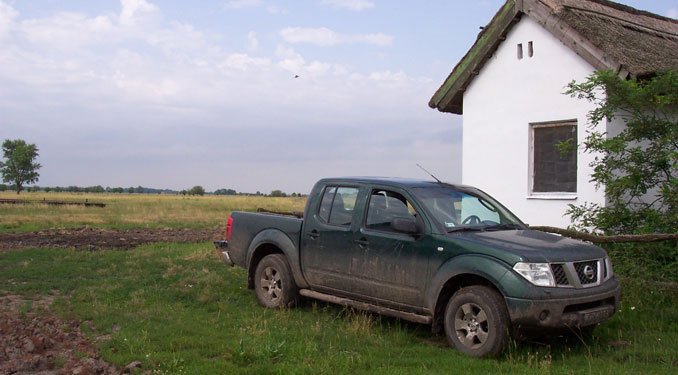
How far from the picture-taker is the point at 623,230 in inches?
372

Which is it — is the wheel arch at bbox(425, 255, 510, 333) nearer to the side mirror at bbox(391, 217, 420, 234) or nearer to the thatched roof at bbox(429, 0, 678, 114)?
the side mirror at bbox(391, 217, 420, 234)

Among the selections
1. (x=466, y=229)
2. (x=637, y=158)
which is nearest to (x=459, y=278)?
(x=466, y=229)

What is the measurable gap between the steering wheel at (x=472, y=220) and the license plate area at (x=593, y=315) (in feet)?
5.31

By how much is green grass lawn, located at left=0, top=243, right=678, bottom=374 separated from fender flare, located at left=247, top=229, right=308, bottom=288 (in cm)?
50

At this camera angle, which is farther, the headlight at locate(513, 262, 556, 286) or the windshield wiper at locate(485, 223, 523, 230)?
the windshield wiper at locate(485, 223, 523, 230)

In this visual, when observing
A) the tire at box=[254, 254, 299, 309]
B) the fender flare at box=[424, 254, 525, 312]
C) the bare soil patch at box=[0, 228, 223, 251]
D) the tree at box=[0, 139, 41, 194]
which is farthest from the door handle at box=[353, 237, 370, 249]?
the tree at box=[0, 139, 41, 194]

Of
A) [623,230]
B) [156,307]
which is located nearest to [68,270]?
[156,307]

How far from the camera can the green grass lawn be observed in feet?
19.9

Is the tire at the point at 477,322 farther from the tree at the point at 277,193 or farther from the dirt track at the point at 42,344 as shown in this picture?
the tree at the point at 277,193

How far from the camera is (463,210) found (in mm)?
7645

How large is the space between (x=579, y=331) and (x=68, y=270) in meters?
9.74

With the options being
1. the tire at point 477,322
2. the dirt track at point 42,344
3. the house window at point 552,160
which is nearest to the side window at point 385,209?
the tire at point 477,322

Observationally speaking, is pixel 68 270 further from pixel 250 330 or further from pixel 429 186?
pixel 429 186

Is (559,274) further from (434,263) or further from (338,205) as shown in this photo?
(338,205)
